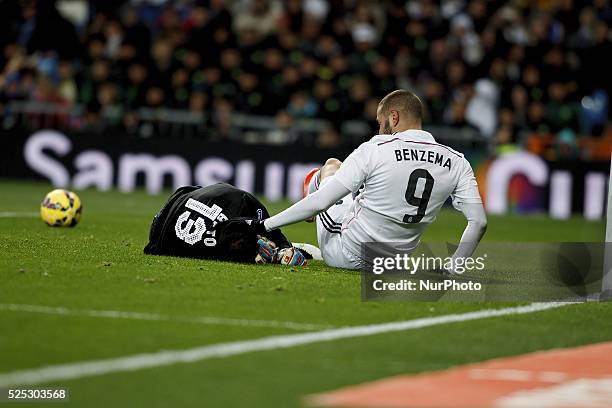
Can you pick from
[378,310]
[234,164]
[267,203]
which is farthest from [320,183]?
[234,164]

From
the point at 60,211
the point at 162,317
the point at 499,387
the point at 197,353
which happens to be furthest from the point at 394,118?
the point at 60,211

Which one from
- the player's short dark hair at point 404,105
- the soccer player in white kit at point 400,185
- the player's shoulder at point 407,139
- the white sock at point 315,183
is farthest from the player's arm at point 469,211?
the white sock at point 315,183

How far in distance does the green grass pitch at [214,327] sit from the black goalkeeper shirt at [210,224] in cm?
21

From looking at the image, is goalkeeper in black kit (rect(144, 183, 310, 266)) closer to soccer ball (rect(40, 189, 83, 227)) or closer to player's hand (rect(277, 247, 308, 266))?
player's hand (rect(277, 247, 308, 266))

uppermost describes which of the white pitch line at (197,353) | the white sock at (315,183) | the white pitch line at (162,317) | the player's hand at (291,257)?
the white sock at (315,183)

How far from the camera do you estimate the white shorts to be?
995cm

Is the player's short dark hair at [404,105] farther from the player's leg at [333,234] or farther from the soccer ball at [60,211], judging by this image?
the soccer ball at [60,211]

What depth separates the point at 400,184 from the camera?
939cm

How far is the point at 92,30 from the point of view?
77.3 feet

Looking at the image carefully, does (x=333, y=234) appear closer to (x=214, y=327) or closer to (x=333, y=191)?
(x=333, y=191)

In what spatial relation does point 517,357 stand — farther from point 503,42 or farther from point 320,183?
point 503,42

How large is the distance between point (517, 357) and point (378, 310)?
1.55 metres

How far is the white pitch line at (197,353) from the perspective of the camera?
5.18 metres

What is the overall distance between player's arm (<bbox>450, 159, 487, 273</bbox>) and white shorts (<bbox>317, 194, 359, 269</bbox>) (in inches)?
37.3
